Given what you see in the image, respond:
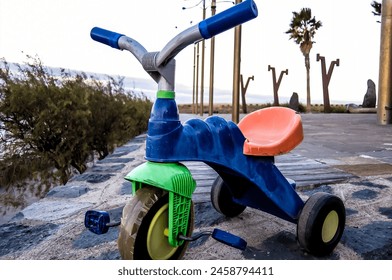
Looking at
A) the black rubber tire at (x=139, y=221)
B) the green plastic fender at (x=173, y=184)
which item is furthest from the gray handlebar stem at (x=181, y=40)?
the black rubber tire at (x=139, y=221)

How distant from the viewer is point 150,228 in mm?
1398

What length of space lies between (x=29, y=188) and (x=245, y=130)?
13.6 ft

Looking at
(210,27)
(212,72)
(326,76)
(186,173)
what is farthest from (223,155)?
(326,76)

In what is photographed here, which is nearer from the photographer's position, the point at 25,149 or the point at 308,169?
the point at 308,169

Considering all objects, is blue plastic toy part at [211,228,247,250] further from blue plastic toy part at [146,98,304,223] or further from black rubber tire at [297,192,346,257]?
black rubber tire at [297,192,346,257]

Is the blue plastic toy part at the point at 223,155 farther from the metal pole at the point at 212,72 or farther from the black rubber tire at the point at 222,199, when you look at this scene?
the metal pole at the point at 212,72

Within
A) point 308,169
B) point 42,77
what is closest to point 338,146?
point 308,169

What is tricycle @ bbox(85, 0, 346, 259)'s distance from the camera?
1358 millimetres

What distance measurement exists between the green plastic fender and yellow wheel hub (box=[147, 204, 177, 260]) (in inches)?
1.7

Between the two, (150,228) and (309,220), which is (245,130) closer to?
(309,220)

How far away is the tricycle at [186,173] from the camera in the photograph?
53.5 inches

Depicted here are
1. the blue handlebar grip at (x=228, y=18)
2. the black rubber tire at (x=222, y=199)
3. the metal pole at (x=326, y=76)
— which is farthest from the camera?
the metal pole at (x=326, y=76)

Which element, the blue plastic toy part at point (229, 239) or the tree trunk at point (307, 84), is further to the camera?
the tree trunk at point (307, 84)

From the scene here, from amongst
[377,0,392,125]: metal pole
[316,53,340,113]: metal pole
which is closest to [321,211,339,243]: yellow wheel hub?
[377,0,392,125]: metal pole
